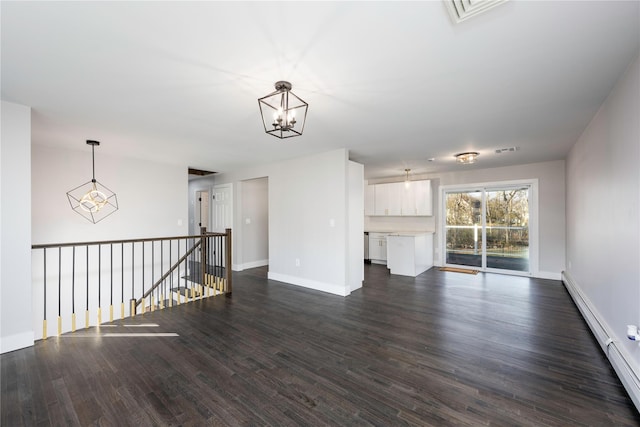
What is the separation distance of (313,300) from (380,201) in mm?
4109

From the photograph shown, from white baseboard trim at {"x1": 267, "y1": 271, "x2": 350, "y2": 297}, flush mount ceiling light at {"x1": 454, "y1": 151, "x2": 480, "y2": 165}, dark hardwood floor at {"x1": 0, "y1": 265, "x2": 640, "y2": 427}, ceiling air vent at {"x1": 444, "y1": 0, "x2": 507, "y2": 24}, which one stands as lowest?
dark hardwood floor at {"x1": 0, "y1": 265, "x2": 640, "y2": 427}

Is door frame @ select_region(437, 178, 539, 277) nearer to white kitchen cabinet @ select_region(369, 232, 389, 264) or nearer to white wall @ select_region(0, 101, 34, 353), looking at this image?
white kitchen cabinet @ select_region(369, 232, 389, 264)

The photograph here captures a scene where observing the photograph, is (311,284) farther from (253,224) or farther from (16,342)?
(16,342)

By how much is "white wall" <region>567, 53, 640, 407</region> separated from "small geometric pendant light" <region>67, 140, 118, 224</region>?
6.52 meters

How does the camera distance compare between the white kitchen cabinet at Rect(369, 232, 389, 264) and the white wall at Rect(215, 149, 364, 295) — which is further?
the white kitchen cabinet at Rect(369, 232, 389, 264)

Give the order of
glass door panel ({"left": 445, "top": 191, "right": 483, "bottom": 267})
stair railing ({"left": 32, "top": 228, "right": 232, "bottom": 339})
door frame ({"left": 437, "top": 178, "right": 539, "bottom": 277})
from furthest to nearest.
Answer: glass door panel ({"left": 445, "top": 191, "right": 483, "bottom": 267}) < door frame ({"left": 437, "top": 178, "right": 539, "bottom": 277}) < stair railing ({"left": 32, "top": 228, "right": 232, "bottom": 339})

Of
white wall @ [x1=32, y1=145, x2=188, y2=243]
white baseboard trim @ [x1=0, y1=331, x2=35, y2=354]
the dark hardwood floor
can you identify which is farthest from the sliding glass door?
white baseboard trim @ [x1=0, y1=331, x2=35, y2=354]

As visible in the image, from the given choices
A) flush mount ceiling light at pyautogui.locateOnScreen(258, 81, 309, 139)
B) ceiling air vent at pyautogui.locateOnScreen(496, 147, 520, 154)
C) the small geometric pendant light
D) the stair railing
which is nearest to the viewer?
flush mount ceiling light at pyautogui.locateOnScreen(258, 81, 309, 139)

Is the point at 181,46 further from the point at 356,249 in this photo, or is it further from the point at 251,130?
the point at 356,249

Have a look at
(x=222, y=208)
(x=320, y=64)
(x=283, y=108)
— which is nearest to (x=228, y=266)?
(x=222, y=208)

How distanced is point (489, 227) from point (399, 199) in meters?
2.18

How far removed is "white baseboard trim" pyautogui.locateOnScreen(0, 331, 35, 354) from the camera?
2.58 meters

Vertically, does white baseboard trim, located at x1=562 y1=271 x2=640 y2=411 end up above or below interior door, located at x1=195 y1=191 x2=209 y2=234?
below

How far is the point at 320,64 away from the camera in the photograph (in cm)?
199
